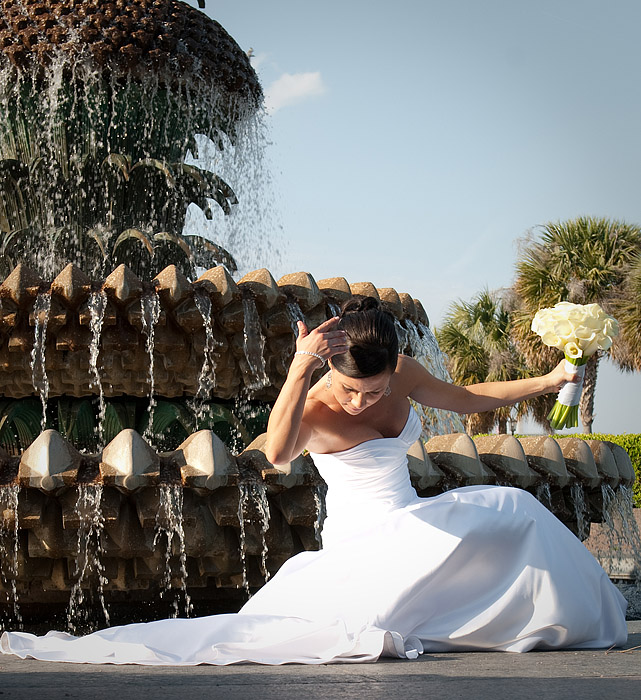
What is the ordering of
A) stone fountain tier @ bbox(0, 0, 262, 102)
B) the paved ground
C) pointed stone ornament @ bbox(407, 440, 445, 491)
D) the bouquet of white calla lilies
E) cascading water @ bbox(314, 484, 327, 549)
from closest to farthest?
the paved ground → the bouquet of white calla lilies → cascading water @ bbox(314, 484, 327, 549) → pointed stone ornament @ bbox(407, 440, 445, 491) → stone fountain tier @ bbox(0, 0, 262, 102)

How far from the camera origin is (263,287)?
5082 millimetres

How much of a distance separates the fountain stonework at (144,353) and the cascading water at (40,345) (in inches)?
0.5

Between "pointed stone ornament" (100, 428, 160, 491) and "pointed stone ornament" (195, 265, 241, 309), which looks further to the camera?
"pointed stone ornament" (195, 265, 241, 309)

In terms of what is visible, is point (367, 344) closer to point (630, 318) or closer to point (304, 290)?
point (304, 290)

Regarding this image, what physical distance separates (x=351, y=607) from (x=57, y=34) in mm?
4992

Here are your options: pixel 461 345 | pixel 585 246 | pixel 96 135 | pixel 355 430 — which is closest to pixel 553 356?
pixel 585 246

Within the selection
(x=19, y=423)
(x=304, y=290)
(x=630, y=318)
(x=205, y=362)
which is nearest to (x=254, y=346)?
(x=205, y=362)

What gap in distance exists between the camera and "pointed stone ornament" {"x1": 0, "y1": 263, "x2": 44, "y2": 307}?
4.79m

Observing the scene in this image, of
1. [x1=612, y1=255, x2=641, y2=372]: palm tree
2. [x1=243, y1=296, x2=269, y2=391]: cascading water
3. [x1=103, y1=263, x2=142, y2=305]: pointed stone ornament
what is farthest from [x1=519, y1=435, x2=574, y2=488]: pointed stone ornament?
[x1=612, y1=255, x2=641, y2=372]: palm tree

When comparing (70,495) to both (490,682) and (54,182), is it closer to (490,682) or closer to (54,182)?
(490,682)

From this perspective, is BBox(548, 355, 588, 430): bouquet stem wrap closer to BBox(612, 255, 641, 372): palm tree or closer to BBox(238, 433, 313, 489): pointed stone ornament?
BBox(238, 433, 313, 489): pointed stone ornament

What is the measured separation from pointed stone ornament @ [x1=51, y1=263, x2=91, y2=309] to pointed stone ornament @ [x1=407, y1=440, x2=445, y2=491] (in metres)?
2.14

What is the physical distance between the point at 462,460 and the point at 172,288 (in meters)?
1.93

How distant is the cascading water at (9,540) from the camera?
3756 mm
